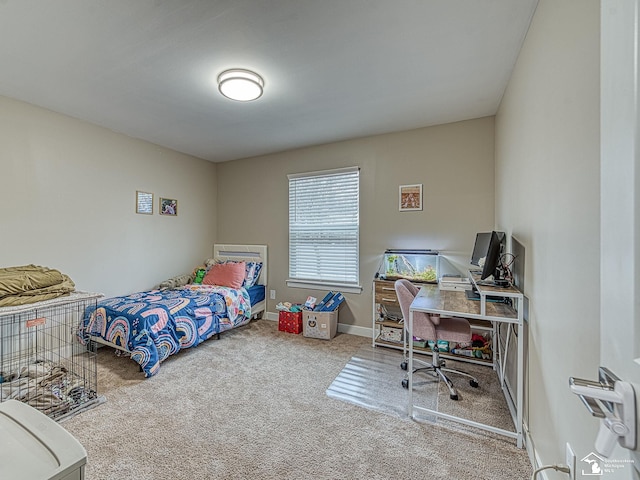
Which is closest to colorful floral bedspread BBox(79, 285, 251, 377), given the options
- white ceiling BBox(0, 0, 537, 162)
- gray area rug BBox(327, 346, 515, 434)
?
gray area rug BBox(327, 346, 515, 434)

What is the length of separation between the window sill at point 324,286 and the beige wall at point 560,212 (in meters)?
2.19

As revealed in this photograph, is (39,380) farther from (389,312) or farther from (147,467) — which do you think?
(389,312)

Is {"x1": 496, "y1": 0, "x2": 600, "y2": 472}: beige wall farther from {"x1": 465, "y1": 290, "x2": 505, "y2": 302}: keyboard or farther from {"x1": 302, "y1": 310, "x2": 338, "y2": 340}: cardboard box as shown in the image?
{"x1": 302, "y1": 310, "x2": 338, "y2": 340}: cardboard box

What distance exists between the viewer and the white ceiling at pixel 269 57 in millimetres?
1646

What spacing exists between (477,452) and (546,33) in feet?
7.70

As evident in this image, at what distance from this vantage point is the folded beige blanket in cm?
207

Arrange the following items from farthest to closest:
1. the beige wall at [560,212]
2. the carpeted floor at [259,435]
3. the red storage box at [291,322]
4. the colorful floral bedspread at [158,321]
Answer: the red storage box at [291,322], the colorful floral bedspread at [158,321], the carpeted floor at [259,435], the beige wall at [560,212]

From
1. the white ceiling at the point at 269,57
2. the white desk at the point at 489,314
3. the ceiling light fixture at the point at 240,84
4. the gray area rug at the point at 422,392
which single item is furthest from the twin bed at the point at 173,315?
the white desk at the point at 489,314

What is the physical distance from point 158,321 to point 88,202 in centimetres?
169

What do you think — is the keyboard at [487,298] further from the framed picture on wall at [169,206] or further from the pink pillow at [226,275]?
the framed picture on wall at [169,206]

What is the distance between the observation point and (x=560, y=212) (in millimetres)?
1229

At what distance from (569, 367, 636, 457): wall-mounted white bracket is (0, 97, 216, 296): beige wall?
156 inches

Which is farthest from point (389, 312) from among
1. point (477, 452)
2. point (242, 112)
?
point (242, 112)

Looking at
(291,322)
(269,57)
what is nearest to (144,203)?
(291,322)
